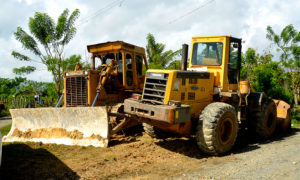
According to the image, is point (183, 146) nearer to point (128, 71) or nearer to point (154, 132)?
point (154, 132)

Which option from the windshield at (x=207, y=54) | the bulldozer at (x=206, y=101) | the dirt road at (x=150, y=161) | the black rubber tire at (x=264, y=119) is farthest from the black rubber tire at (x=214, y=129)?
the black rubber tire at (x=264, y=119)

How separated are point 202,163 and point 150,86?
2154 millimetres

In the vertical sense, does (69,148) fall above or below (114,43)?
below

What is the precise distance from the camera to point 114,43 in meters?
9.00

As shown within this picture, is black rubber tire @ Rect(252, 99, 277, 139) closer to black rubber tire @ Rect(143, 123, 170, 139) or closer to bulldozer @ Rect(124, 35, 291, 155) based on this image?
bulldozer @ Rect(124, 35, 291, 155)

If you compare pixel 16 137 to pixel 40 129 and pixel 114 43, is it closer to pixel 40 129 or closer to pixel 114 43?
pixel 40 129

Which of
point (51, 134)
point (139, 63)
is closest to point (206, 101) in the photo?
point (139, 63)

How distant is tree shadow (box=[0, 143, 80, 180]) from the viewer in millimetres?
4758

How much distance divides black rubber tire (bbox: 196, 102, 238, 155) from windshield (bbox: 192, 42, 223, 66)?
4.96 ft

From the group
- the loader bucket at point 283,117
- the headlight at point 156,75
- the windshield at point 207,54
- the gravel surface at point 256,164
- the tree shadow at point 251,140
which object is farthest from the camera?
the loader bucket at point 283,117

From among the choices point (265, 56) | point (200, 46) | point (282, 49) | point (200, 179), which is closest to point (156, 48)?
point (265, 56)

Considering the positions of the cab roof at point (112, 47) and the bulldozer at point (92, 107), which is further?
the cab roof at point (112, 47)

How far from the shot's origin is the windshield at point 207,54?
7.00m

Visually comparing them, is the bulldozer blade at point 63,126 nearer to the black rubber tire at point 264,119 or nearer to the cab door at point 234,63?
the cab door at point 234,63
